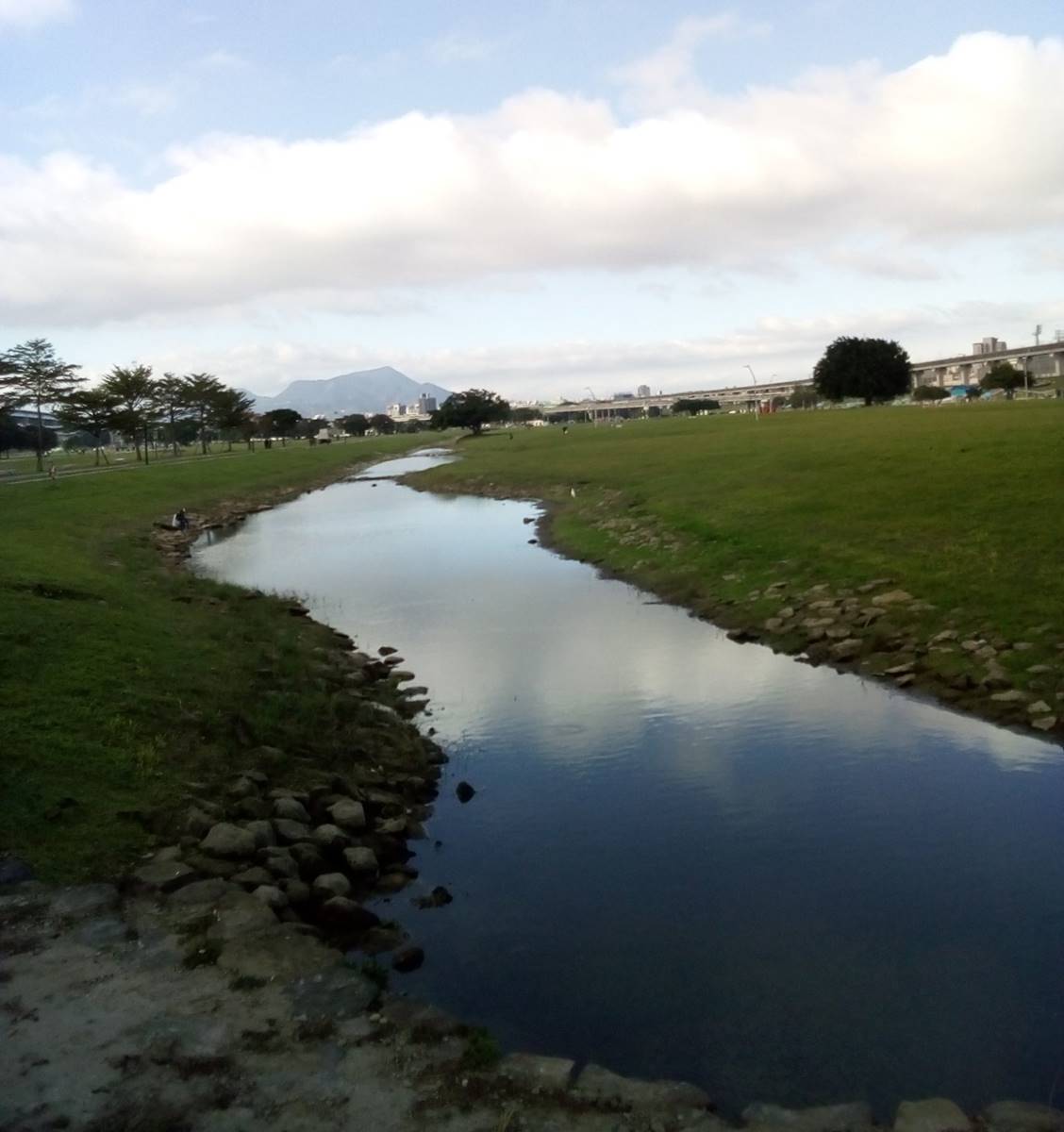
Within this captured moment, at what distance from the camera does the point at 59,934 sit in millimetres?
8789

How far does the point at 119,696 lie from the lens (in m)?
14.7

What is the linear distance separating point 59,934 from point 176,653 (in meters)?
9.79

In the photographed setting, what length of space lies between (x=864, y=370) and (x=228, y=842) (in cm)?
11457

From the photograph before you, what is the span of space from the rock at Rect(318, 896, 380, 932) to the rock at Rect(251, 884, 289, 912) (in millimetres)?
395

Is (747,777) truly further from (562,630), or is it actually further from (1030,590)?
(562,630)

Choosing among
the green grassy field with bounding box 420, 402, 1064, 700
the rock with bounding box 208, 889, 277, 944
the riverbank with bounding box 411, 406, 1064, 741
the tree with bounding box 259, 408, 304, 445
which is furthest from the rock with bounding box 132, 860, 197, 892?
the tree with bounding box 259, 408, 304, 445

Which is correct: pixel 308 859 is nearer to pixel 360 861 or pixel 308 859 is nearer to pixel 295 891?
pixel 360 861

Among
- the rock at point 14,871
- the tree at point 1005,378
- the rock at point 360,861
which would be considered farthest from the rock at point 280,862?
the tree at point 1005,378

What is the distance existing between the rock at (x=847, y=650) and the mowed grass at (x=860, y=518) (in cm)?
154

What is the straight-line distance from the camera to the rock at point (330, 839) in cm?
1148

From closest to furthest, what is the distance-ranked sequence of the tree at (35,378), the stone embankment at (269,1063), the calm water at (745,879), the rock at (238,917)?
the stone embankment at (269,1063) → the calm water at (745,879) → the rock at (238,917) → the tree at (35,378)

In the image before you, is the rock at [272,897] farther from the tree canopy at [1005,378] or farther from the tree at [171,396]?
the tree canopy at [1005,378]

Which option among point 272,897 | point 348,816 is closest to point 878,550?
point 348,816

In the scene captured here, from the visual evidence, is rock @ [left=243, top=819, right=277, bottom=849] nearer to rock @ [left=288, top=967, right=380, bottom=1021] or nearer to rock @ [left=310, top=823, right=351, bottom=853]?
rock @ [left=310, top=823, right=351, bottom=853]
